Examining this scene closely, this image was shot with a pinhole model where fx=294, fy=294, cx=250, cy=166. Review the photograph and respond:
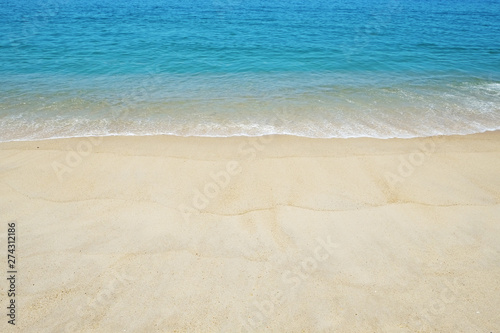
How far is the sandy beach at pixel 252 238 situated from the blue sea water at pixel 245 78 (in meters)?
2.02

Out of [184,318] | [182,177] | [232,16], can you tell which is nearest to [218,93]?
[182,177]

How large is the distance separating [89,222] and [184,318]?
276 cm

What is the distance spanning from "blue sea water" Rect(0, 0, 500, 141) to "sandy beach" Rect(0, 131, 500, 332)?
2017 millimetres

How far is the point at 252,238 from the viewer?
5.25 m

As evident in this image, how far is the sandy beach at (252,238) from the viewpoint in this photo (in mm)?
4117
